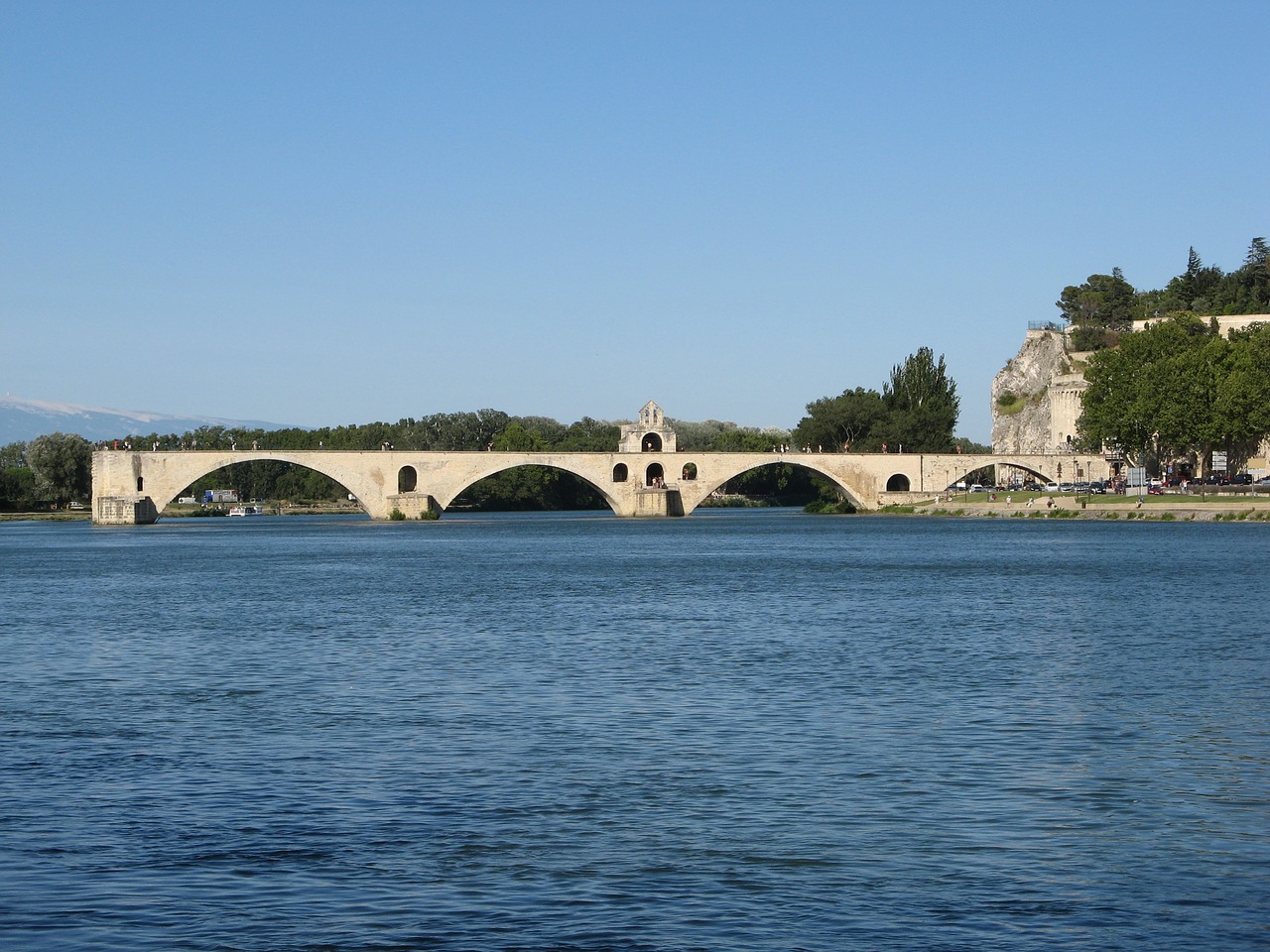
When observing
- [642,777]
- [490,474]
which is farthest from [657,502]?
[642,777]

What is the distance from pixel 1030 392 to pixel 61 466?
259 feet

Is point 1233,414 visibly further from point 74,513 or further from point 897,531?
point 74,513

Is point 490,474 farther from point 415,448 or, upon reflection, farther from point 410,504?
point 415,448

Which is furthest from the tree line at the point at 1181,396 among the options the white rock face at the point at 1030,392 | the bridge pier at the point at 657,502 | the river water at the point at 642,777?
the river water at the point at 642,777

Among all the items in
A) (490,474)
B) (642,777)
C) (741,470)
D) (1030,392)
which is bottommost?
(642,777)

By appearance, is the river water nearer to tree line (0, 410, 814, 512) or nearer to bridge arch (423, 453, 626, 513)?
bridge arch (423, 453, 626, 513)

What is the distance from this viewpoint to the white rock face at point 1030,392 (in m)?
125

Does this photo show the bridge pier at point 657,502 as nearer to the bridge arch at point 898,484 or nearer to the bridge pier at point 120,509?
the bridge arch at point 898,484

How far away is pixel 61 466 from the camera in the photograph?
121m

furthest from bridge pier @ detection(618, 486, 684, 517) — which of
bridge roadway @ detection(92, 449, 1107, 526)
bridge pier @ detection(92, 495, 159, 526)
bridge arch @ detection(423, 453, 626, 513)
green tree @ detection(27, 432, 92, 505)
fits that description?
green tree @ detection(27, 432, 92, 505)

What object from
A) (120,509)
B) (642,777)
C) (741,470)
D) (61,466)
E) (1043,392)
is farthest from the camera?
(1043,392)

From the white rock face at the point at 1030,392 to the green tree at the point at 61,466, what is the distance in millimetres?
74539

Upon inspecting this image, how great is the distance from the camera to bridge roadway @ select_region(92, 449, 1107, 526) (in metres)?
98.4

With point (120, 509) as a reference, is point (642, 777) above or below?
below
